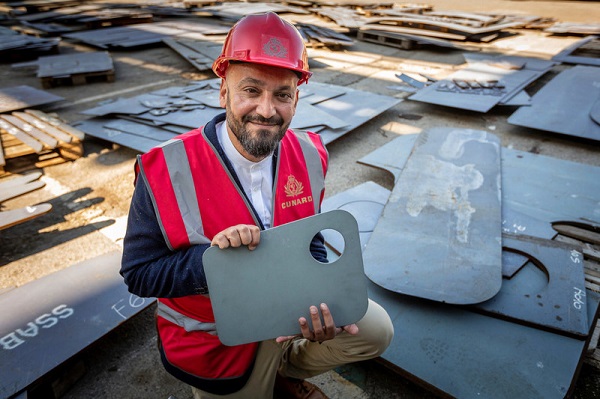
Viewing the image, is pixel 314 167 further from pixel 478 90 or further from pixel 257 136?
pixel 478 90

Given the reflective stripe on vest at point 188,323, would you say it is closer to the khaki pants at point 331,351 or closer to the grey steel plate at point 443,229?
the khaki pants at point 331,351

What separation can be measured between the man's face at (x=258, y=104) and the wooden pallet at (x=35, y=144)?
3.49 metres

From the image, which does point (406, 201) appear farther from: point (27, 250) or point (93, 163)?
point (93, 163)

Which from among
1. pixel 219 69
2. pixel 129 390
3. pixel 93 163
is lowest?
pixel 129 390

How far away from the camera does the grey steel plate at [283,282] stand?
1238 millimetres

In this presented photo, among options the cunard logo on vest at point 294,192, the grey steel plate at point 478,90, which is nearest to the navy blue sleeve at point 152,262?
the cunard logo on vest at point 294,192

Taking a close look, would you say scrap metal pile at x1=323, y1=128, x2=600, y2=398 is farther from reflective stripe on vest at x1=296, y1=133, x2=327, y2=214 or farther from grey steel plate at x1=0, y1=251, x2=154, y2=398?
grey steel plate at x1=0, y1=251, x2=154, y2=398

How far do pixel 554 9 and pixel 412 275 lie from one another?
59.5ft

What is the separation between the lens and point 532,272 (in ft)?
7.58

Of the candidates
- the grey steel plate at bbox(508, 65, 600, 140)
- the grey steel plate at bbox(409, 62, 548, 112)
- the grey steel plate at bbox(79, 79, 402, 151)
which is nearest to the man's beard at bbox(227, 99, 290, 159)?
the grey steel plate at bbox(79, 79, 402, 151)

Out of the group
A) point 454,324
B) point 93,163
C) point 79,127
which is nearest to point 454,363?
point 454,324

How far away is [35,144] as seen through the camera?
3979mm

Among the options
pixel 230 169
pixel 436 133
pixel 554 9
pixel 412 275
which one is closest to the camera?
pixel 230 169

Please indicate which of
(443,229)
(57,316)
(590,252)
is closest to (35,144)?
(57,316)
